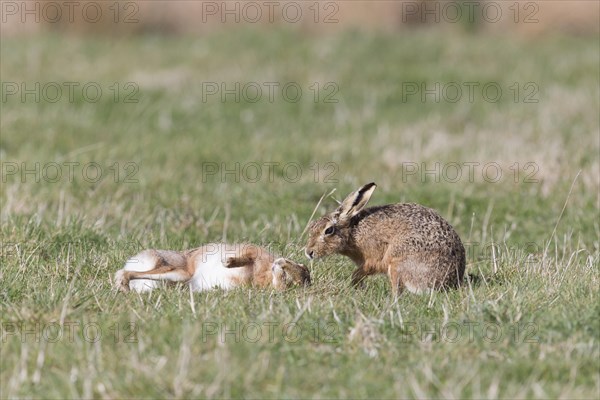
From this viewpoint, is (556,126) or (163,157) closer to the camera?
(163,157)

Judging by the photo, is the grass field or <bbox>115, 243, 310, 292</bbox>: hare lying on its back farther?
<bbox>115, 243, 310, 292</bbox>: hare lying on its back

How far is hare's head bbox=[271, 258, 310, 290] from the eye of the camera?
22.3 ft

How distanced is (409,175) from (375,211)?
4509 mm

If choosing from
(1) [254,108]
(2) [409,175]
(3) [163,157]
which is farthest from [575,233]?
(1) [254,108]

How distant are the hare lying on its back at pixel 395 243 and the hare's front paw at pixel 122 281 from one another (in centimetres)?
128

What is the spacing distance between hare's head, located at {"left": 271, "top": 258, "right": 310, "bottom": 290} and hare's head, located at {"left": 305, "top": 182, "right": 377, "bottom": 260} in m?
0.50

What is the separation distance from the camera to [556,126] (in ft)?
46.6

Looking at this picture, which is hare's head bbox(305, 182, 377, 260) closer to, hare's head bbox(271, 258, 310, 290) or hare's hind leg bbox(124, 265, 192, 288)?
hare's head bbox(271, 258, 310, 290)

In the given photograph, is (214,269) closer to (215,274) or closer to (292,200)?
(215,274)

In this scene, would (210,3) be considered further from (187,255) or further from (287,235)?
(187,255)

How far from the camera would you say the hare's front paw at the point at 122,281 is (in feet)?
22.0

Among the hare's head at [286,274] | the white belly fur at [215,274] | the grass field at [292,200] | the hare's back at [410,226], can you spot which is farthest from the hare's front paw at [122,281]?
the hare's back at [410,226]

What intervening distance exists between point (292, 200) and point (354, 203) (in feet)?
11.0

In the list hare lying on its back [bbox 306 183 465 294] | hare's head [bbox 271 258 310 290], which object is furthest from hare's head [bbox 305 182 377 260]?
hare's head [bbox 271 258 310 290]
